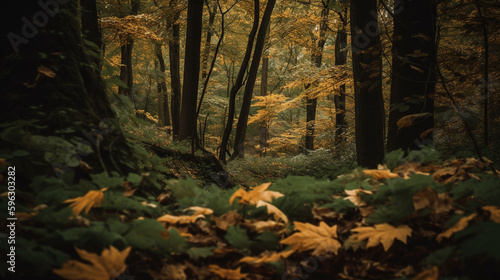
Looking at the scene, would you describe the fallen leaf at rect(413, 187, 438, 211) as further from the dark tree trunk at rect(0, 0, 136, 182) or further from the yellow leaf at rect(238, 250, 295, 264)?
the dark tree trunk at rect(0, 0, 136, 182)

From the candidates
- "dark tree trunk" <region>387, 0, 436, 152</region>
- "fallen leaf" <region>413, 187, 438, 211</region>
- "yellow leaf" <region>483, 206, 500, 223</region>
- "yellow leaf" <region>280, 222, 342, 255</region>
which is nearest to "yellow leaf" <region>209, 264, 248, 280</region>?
"yellow leaf" <region>280, 222, 342, 255</region>

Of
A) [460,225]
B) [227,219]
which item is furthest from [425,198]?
[227,219]

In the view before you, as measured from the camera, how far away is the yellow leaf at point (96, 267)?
104 cm

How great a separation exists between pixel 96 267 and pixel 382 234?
140cm

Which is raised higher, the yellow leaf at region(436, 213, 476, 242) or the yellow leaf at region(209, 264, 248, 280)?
the yellow leaf at region(436, 213, 476, 242)

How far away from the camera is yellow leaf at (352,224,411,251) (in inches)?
57.1

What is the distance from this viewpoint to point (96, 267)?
1.09 m

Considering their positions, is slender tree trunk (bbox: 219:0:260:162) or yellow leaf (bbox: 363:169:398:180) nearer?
yellow leaf (bbox: 363:169:398:180)

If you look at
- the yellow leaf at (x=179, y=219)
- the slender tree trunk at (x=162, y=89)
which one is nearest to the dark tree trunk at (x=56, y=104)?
the yellow leaf at (x=179, y=219)

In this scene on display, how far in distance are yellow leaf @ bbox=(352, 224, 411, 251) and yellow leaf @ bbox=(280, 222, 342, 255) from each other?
0.44 ft

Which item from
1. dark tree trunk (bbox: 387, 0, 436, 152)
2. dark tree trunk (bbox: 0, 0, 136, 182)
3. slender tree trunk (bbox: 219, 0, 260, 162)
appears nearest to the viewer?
dark tree trunk (bbox: 0, 0, 136, 182)

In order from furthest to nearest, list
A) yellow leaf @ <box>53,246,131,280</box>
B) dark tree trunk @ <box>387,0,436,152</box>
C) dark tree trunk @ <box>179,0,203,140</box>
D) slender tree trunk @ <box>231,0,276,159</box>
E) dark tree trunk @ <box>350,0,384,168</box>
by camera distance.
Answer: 1. slender tree trunk @ <box>231,0,276,159</box>
2. dark tree trunk @ <box>179,0,203,140</box>
3. dark tree trunk @ <box>350,0,384,168</box>
4. dark tree trunk @ <box>387,0,436,152</box>
5. yellow leaf @ <box>53,246,131,280</box>

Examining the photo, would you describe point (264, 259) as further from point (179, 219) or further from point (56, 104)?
point (56, 104)

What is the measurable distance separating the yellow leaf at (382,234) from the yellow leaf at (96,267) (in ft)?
3.98
